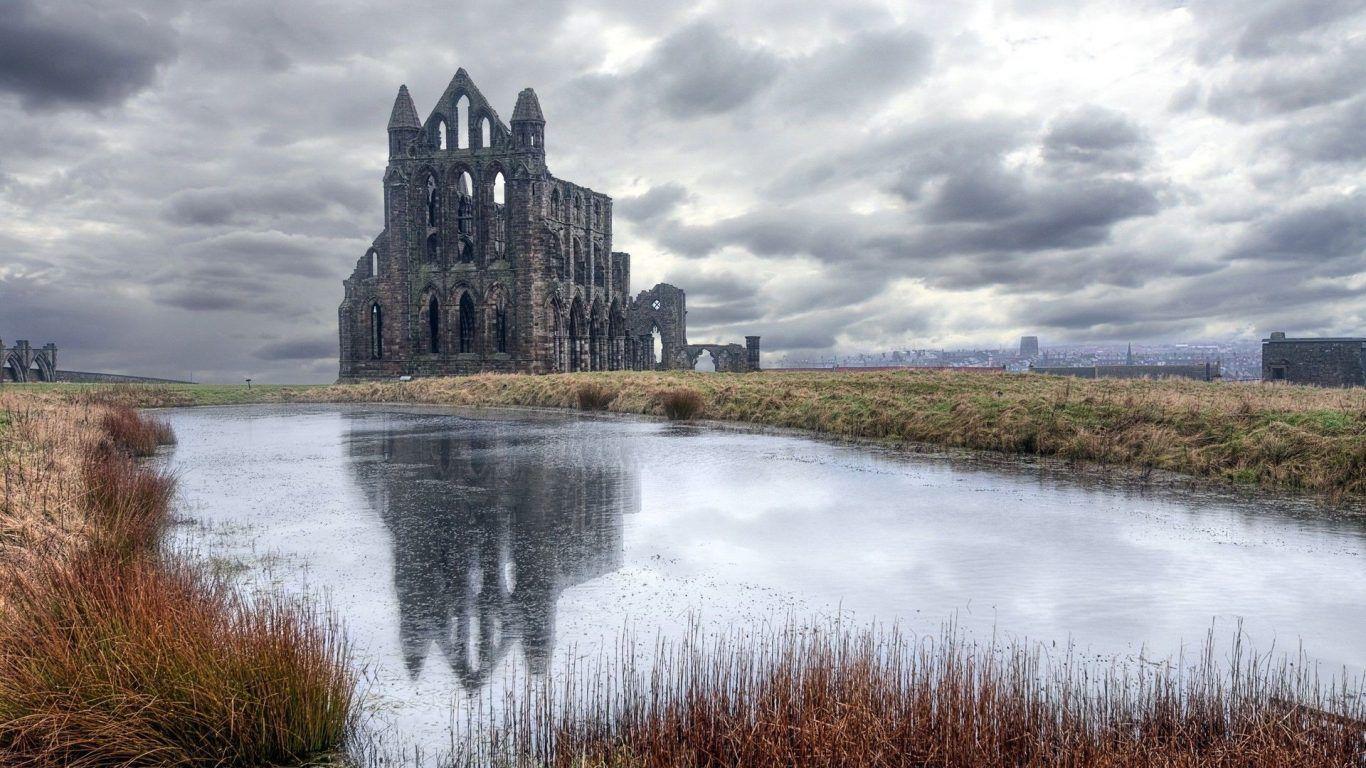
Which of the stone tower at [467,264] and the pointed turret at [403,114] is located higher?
the pointed turret at [403,114]

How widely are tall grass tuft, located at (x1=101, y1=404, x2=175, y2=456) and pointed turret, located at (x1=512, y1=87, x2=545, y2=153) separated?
33.9 m

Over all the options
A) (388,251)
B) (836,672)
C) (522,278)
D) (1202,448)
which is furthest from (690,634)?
(388,251)

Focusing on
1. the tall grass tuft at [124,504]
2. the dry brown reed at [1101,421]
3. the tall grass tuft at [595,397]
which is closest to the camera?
the tall grass tuft at [124,504]

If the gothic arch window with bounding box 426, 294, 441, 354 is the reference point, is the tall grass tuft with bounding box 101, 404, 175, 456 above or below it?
below

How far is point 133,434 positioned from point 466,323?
117ft

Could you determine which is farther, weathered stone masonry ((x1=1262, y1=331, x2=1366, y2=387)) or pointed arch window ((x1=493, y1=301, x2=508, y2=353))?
pointed arch window ((x1=493, y1=301, x2=508, y2=353))

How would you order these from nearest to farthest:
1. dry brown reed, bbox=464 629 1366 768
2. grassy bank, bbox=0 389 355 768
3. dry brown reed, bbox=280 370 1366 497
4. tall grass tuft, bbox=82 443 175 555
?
dry brown reed, bbox=464 629 1366 768 → grassy bank, bbox=0 389 355 768 → tall grass tuft, bbox=82 443 175 555 → dry brown reed, bbox=280 370 1366 497

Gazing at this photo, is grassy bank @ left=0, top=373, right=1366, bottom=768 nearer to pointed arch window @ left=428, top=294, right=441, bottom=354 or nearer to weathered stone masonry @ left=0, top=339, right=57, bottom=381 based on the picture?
pointed arch window @ left=428, top=294, right=441, bottom=354

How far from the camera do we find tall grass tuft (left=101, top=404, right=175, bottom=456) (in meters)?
15.9

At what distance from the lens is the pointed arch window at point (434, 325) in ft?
168

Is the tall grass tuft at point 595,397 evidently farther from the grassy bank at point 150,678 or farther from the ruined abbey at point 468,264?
the grassy bank at point 150,678

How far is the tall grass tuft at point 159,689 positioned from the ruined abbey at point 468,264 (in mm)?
44813

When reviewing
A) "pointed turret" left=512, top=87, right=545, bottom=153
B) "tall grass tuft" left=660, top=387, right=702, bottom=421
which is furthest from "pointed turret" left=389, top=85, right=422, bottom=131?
"tall grass tuft" left=660, top=387, right=702, bottom=421

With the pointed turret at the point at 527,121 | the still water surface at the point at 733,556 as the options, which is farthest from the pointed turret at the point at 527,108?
the still water surface at the point at 733,556
